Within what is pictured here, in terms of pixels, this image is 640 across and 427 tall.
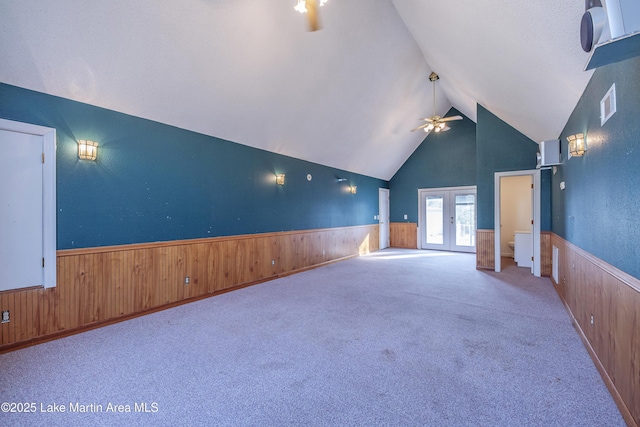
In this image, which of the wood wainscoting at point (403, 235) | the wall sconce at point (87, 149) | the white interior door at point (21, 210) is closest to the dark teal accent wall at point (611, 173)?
the wall sconce at point (87, 149)

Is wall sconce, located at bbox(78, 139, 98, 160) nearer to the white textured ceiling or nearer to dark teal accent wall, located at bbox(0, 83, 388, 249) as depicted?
dark teal accent wall, located at bbox(0, 83, 388, 249)

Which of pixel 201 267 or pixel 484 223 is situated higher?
pixel 484 223

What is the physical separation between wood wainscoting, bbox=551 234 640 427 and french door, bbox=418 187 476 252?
5.69 meters

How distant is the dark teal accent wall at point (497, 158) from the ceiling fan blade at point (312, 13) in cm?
494

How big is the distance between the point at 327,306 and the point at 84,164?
3359 millimetres

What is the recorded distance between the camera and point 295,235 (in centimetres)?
617

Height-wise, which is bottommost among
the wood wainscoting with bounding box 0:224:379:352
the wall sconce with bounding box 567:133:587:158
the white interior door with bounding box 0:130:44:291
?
the wood wainscoting with bounding box 0:224:379:352

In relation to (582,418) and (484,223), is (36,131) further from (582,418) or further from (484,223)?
(484,223)

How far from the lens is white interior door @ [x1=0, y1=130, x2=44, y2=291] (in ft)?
9.04

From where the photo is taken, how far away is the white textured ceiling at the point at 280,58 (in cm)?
255

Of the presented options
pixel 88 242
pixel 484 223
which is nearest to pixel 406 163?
pixel 484 223

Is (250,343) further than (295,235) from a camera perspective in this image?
No

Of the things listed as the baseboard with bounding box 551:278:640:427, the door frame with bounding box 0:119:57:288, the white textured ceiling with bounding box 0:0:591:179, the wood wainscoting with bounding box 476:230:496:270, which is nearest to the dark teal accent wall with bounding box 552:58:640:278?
the white textured ceiling with bounding box 0:0:591:179

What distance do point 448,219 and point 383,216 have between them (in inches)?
79.9
